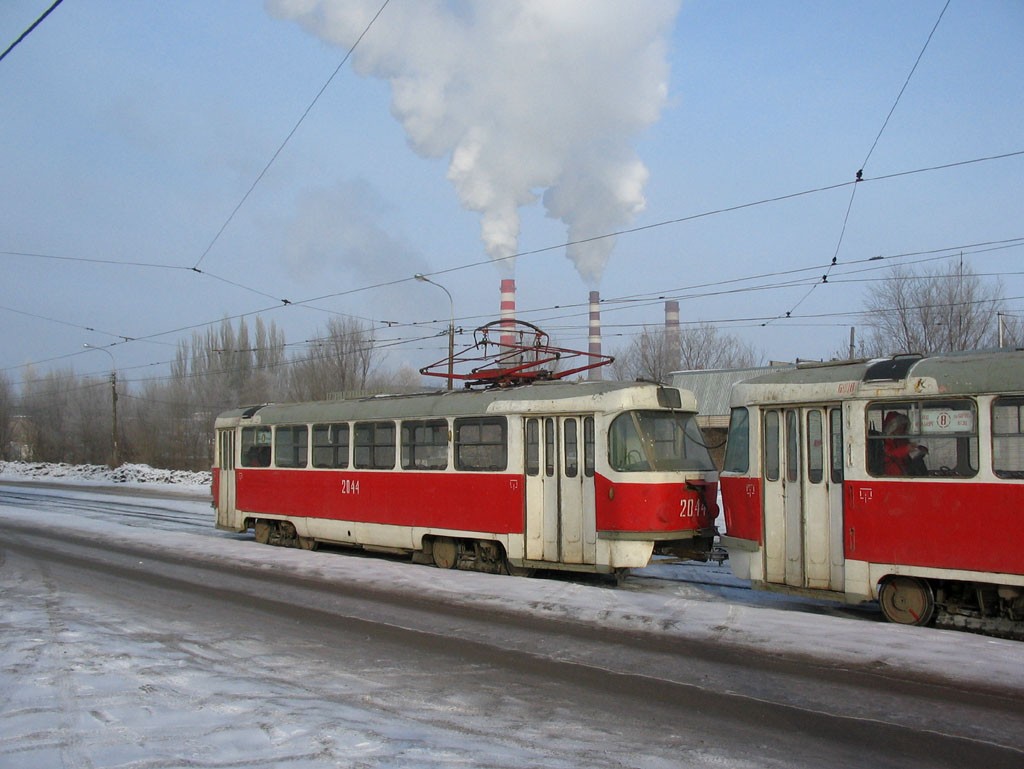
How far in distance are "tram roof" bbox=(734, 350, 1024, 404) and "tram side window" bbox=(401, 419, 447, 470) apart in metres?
5.55

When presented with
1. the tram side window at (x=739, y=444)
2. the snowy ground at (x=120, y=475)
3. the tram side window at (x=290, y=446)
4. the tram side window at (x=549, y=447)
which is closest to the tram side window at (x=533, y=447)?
the tram side window at (x=549, y=447)

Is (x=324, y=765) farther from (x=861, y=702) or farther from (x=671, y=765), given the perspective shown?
(x=861, y=702)

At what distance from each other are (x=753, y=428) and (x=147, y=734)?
782 centimetres

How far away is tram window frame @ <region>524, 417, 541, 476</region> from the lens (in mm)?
13125

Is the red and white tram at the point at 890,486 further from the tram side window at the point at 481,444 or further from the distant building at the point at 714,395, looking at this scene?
the distant building at the point at 714,395

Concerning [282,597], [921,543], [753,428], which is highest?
Answer: [753,428]

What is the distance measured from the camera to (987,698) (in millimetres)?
6965

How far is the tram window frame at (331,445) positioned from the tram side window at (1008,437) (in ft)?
36.8

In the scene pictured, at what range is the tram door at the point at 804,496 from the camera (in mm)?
10141

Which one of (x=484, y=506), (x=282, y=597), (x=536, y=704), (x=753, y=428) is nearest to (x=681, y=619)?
(x=753, y=428)

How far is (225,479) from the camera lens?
20.4 meters

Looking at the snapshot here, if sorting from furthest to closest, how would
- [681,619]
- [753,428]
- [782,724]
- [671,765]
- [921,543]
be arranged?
[753,428]
[681,619]
[921,543]
[782,724]
[671,765]

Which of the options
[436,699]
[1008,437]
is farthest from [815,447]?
[436,699]

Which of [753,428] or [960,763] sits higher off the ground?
[753,428]
